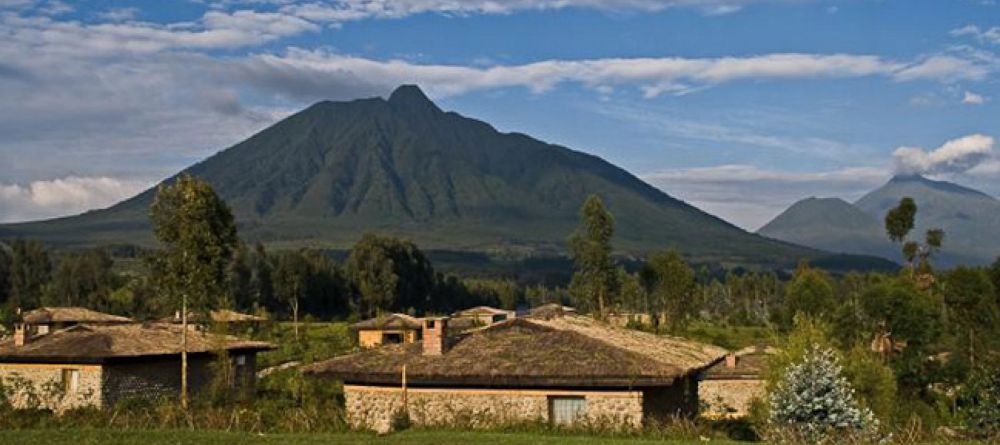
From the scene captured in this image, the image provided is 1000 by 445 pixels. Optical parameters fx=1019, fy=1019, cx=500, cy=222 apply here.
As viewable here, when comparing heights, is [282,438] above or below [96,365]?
below

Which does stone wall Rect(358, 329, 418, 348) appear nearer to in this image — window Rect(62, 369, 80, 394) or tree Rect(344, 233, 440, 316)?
tree Rect(344, 233, 440, 316)

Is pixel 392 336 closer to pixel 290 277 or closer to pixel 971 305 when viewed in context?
pixel 290 277

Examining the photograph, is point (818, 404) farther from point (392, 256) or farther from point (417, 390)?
point (392, 256)

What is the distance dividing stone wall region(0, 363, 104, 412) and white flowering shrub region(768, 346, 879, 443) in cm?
2261

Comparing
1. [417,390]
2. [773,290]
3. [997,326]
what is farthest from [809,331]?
[773,290]

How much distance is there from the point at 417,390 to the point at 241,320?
44.0m

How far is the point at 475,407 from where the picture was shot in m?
25.3

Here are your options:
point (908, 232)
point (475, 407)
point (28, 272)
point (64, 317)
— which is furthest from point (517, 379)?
point (28, 272)

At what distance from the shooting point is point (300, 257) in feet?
372

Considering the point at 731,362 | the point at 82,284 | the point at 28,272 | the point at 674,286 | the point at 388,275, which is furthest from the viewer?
the point at 28,272

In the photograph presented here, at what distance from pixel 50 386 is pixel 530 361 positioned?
759 inches

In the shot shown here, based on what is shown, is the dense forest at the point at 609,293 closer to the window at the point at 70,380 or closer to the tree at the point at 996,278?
the tree at the point at 996,278

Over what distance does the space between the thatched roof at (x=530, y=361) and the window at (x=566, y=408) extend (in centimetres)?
53

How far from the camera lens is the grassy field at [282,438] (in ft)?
71.2
